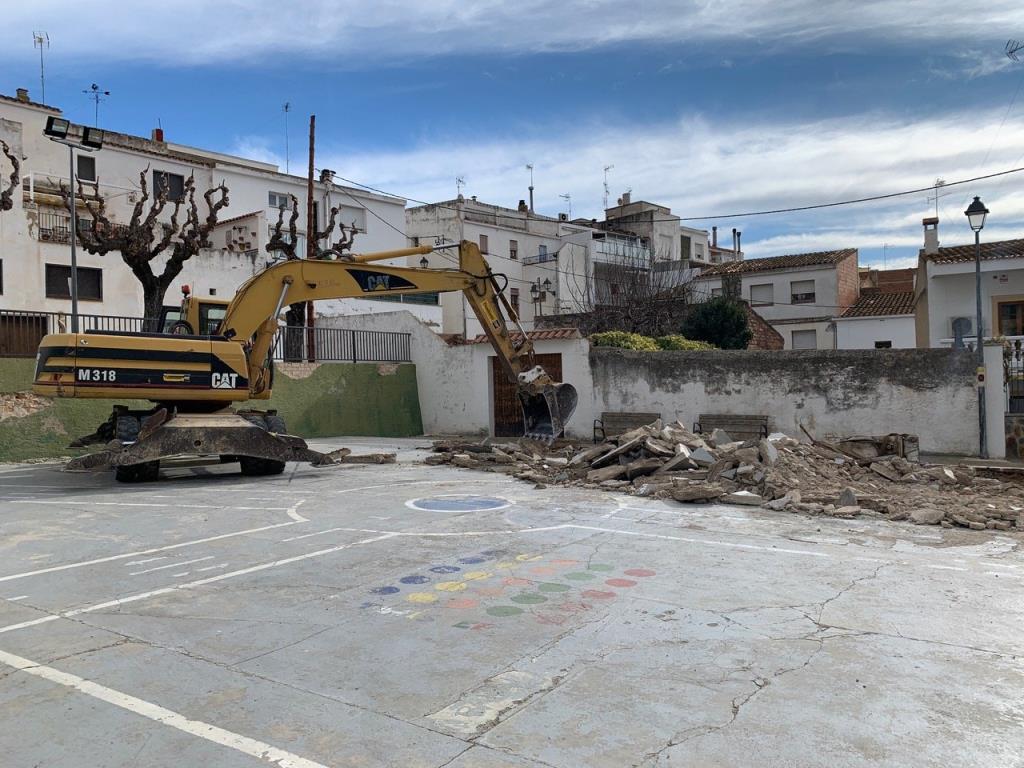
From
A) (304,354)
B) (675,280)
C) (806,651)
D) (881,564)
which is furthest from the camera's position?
(675,280)

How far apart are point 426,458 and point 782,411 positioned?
851 cm

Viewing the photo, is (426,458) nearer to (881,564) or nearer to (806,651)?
(881,564)

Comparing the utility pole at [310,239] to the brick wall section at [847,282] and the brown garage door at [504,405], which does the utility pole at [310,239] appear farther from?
the brick wall section at [847,282]

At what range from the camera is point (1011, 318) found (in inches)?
1097

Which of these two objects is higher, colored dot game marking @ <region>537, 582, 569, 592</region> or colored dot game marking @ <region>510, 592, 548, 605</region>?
colored dot game marking @ <region>510, 592, 548, 605</region>

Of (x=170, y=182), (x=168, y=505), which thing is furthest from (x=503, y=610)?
(x=170, y=182)

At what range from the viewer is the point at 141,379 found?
12766 millimetres

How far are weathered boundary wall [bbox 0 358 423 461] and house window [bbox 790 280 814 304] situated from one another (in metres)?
26.6

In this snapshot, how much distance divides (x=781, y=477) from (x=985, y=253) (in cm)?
2108

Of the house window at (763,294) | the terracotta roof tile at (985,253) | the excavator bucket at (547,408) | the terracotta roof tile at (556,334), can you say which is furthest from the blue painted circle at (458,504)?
the house window at (763,294)

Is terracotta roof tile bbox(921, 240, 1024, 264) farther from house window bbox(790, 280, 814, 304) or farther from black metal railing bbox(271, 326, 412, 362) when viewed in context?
black metal railing bbox(271, 326, 412, 362)

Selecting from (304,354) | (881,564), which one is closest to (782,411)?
(881,564)

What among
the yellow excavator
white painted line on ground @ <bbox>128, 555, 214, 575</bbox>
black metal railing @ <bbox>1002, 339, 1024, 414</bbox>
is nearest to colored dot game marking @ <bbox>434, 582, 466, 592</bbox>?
white painted line on ground @ <bbox>128, 555, 214, 575</bbox>

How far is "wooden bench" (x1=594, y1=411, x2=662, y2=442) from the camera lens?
1967 centimetres
